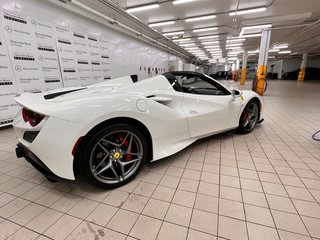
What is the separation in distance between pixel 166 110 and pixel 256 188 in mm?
1200

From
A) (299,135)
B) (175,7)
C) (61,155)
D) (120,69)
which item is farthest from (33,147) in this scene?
(120,69)

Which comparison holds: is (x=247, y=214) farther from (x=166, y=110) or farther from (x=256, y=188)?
(x=166, y=110)

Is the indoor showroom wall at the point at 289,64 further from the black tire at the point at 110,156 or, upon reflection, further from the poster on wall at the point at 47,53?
the black tire at the point at 110,156

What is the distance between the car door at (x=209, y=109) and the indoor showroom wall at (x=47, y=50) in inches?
155

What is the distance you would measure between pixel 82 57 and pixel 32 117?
15.8 ft

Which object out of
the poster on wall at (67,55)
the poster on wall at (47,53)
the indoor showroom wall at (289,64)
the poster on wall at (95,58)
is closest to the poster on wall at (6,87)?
the poster on wall at (47,53)

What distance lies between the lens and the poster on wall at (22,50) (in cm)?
371

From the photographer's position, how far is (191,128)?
2107 millimetres

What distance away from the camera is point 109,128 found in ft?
4.85

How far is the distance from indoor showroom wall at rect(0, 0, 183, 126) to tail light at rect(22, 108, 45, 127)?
3.15 meters

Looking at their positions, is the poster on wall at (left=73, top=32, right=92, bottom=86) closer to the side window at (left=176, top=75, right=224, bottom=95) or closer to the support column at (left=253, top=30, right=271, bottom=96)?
the side window at (left=176, top=75, right=224, bottom=95)

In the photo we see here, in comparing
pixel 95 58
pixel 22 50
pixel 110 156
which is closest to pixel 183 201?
pixel 110 156

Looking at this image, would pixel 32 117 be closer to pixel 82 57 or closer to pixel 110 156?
pixel 110 156

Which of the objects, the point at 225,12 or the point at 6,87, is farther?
the point at 225,12
